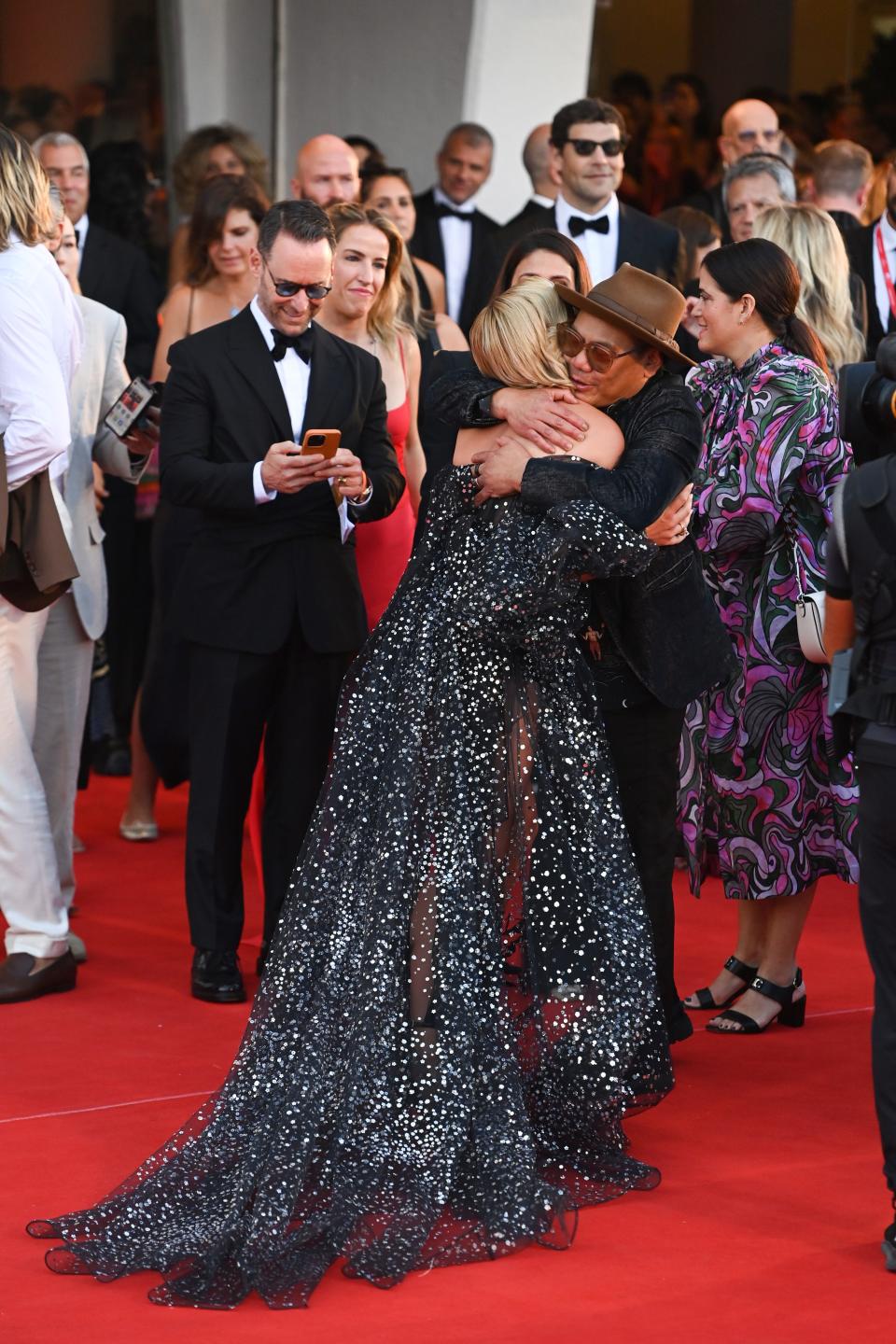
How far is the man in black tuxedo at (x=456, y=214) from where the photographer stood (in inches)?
338

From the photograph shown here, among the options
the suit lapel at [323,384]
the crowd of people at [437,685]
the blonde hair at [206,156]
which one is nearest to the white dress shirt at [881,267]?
the crowd of people at [437,685]

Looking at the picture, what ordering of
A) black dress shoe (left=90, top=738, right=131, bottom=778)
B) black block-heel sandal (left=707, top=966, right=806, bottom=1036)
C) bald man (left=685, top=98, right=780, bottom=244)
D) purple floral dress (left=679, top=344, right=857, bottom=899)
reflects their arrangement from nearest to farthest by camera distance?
purple floral dress (left=679, top=344, right=857, bottom=899) < black block-heel sandal (left=707, top=966, right=806, bottom=1036) < black dress shoe (left=90, top=738, right=131, bottom=778) < bald man (left=685, top=98, right=780, bottom=244)

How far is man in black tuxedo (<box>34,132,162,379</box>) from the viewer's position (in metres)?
7.28

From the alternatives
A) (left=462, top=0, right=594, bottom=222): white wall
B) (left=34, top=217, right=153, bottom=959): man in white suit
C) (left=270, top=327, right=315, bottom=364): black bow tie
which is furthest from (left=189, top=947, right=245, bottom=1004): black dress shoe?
(left=462, top=0, right=594, bottom=222): white wall

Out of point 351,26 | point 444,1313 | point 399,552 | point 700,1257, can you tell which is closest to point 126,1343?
point 444,1313

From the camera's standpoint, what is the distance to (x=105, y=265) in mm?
7523

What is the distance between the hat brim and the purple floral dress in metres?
0.78

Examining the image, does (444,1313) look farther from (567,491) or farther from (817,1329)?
(567,491)

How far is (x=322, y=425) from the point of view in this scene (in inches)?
195

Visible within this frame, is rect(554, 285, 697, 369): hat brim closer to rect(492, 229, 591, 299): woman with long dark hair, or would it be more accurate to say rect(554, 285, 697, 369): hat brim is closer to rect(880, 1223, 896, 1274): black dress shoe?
rect(492, 229, 591, 299): woman with long dark hair

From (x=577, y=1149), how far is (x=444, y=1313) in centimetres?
69

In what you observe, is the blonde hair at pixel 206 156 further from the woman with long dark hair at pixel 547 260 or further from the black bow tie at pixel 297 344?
the black bow tie at pixel 297 344

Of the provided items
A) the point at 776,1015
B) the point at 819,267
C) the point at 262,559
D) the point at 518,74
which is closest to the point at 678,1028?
the point at 776,1015

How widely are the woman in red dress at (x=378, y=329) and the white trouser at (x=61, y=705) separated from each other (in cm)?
83
